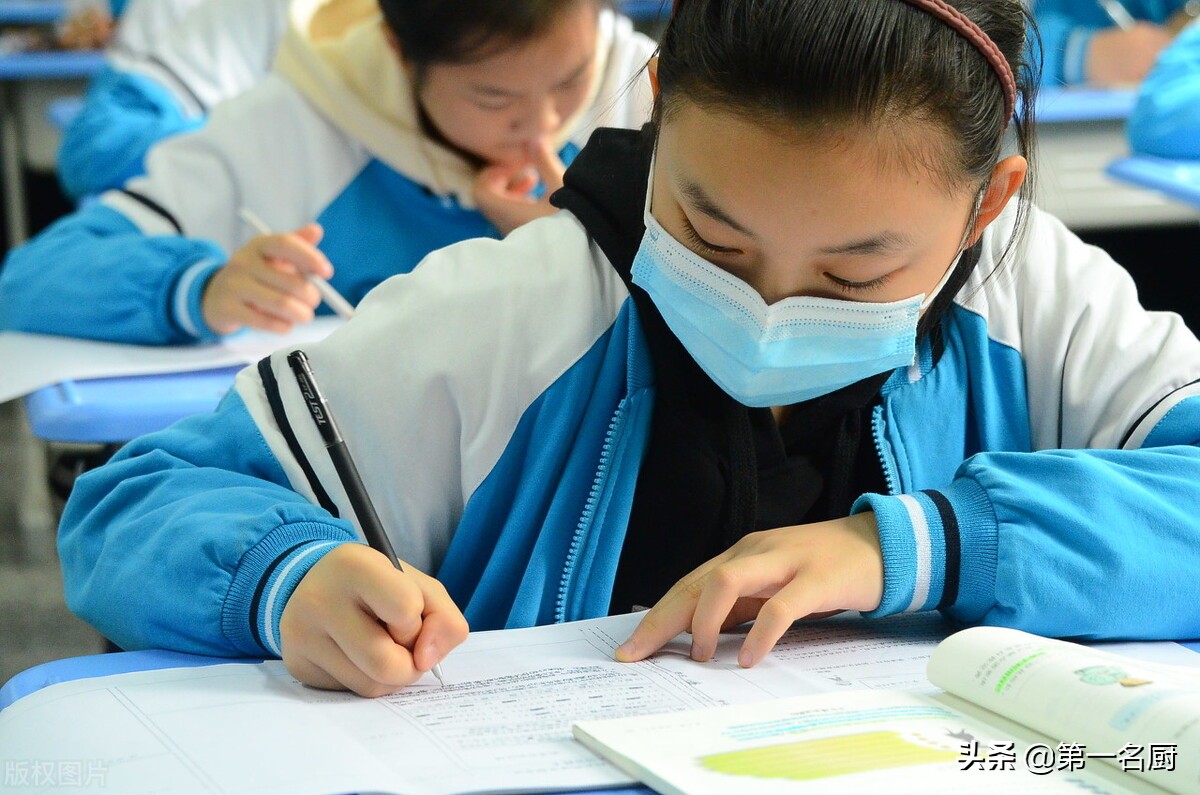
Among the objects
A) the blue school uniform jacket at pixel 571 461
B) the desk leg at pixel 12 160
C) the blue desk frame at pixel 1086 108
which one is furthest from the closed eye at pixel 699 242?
the desk leg at pixel 12 160

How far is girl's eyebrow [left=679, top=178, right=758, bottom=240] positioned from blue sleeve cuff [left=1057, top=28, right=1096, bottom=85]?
3.34m

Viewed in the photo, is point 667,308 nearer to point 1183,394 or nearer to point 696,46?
point 696,46

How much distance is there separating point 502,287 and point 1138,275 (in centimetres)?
359

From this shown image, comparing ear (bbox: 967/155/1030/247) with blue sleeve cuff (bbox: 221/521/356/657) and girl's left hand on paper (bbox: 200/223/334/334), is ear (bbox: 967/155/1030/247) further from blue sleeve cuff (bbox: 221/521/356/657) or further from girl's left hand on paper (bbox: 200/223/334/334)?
girl's left hand on paper (bbox: 200/223/334/334)

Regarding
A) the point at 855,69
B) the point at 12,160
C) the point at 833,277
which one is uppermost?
the point at 855,69

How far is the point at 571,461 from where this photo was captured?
1047mm

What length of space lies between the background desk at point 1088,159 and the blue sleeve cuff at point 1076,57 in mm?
282

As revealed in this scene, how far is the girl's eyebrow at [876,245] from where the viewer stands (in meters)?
0.89

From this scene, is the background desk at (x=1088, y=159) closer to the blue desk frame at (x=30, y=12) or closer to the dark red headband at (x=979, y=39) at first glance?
the dark red headband at (x=979, y=39)

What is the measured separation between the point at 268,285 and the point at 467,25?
1.33 ft

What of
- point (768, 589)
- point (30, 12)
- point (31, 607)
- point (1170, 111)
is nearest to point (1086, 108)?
point (1170, 111)

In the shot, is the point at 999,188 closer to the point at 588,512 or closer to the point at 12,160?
the point at 588,512

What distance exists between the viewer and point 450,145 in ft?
6.42

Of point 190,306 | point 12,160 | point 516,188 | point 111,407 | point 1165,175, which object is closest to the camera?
point 111,407
